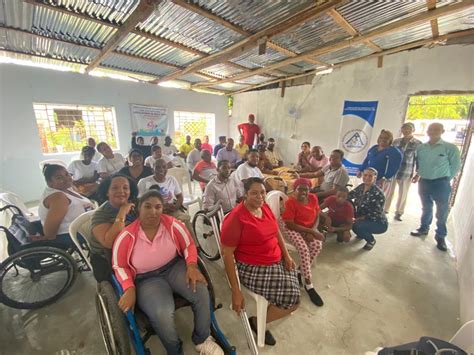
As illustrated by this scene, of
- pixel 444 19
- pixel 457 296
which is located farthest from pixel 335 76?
pixel 457 296

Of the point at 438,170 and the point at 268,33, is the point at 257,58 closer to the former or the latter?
the point at 268,33

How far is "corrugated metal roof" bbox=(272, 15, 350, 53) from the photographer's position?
2607mm

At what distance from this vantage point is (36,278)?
6.15 ft

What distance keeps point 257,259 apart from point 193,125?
6287 millimetres

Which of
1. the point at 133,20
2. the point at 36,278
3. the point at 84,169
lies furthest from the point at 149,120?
the point at 36,278

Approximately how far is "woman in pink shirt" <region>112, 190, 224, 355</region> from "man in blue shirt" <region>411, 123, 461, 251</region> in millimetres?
3155

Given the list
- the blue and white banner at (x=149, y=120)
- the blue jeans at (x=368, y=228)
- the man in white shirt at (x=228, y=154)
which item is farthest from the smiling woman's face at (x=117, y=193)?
the blue and white banner at (x=149, y=120)

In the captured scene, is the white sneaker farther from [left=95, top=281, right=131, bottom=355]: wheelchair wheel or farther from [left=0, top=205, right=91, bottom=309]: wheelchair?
[left=0, top=205, right=91, bottom=309]: wheelchair

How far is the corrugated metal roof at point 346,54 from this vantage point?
137 inches

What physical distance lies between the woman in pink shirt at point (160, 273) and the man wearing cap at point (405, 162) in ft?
11.9

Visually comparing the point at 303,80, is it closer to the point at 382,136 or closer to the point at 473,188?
the point at 382,136

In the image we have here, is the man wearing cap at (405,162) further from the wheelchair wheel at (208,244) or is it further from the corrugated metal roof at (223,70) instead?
the corrugated metal roof at (223,70)

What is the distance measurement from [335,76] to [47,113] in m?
6.20

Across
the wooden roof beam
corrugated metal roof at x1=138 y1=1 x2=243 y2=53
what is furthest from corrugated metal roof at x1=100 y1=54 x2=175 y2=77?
corrugated metal roof at x1=138 y1=1 x2=243 y2=53
